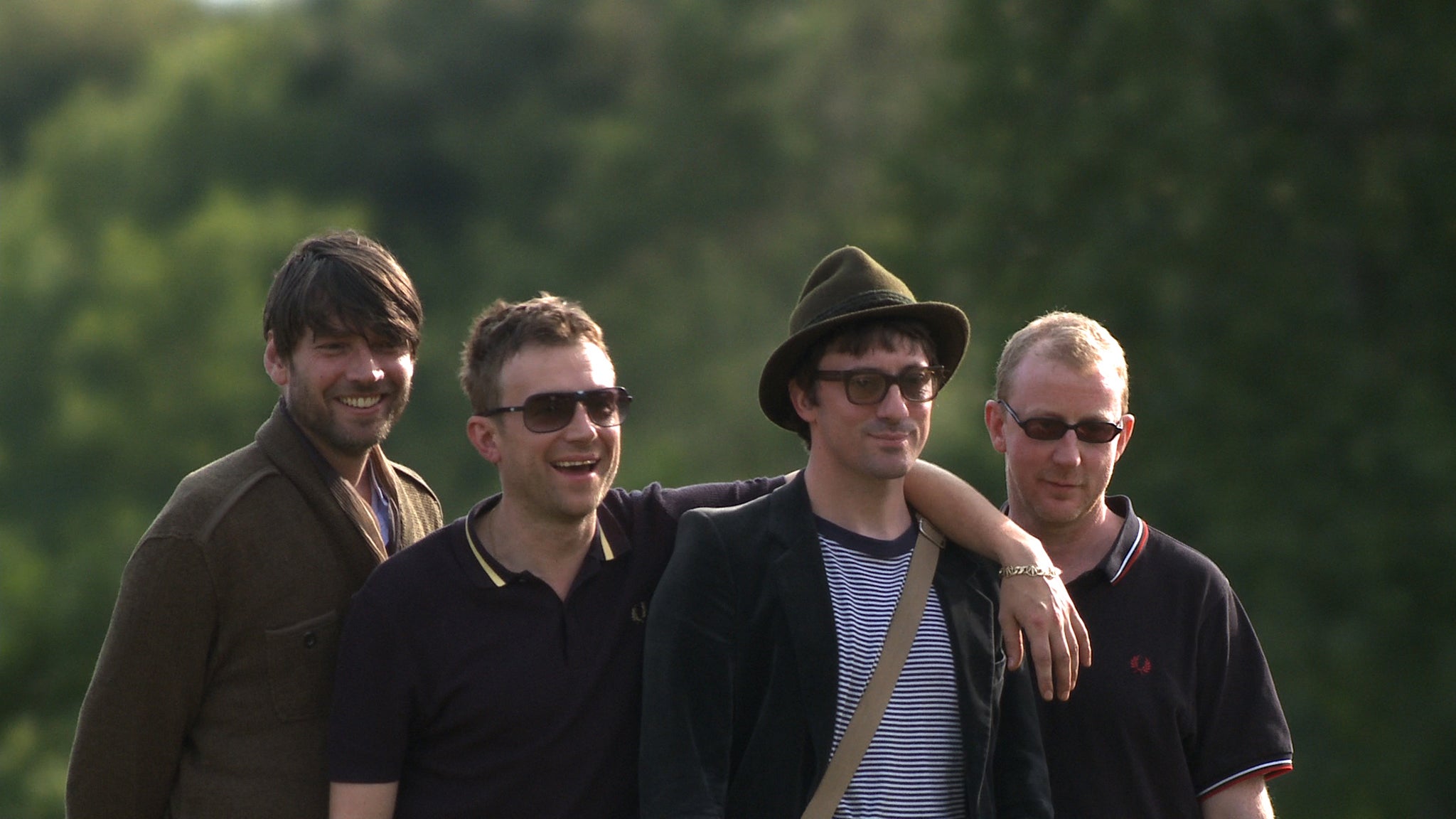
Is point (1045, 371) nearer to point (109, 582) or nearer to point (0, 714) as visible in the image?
point (0, 714)

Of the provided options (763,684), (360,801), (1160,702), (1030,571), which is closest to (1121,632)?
(1160,702)

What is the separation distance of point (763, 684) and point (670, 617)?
22 cm

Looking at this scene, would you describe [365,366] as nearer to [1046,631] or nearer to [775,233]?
[1046,631]

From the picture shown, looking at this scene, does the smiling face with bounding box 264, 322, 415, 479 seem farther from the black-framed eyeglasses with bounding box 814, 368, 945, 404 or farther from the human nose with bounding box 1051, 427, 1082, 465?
the human nose with bounding box 1051, 427, 1082, 465

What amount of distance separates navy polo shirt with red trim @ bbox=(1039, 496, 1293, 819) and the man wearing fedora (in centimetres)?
15

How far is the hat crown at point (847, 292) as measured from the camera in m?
3.70

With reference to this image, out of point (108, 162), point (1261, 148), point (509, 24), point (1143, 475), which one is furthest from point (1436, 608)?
point (108, 162)

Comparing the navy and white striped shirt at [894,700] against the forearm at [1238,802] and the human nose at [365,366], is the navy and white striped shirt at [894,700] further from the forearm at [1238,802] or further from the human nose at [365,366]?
the human nose at [365,366]

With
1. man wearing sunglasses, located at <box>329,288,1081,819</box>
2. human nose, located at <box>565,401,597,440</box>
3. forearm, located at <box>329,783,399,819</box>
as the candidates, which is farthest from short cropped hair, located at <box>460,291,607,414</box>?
forearm, located at <box>329,783,399,819</box>

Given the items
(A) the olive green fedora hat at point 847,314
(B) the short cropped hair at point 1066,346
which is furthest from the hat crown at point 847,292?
(B) the short cropped hair at point 1066,346

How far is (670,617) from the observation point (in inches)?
137

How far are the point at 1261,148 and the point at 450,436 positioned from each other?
1892 centimetres

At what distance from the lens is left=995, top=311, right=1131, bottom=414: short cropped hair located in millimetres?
A: 3879

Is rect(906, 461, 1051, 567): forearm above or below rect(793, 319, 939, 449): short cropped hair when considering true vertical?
below
